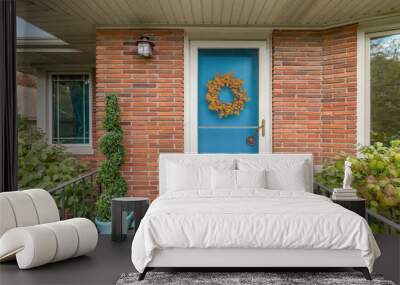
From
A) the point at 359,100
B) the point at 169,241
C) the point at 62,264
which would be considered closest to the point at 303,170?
the point at 359,100

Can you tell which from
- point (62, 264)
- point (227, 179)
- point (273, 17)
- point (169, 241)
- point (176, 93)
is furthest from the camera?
point (176, 93)

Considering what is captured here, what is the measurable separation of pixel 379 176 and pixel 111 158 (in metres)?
3.28

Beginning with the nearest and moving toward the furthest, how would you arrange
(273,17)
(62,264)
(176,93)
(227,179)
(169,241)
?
1. (169,241)
2. (62,264)
3. (227,179)
4. (273,17)
5. (176,93)

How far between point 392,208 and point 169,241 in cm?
310

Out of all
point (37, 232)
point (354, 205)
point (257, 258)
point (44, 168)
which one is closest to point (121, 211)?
point (37, 232)

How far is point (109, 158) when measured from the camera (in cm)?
630

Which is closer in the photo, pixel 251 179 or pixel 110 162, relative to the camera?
pixel 251 179

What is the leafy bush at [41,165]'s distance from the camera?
691 centimetres

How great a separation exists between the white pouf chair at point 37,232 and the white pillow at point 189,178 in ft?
4.36

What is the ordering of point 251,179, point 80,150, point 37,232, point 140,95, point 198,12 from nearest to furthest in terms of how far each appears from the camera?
point 37,232 < point 251,179 < point 198,12 < point 140,95 < point 80,150

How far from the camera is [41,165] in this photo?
7.08m

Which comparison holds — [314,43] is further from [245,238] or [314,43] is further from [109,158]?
[245,238]

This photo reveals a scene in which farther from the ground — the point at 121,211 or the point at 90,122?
the point at 90,122

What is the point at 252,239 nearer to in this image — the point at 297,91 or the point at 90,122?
the point at 297,91
